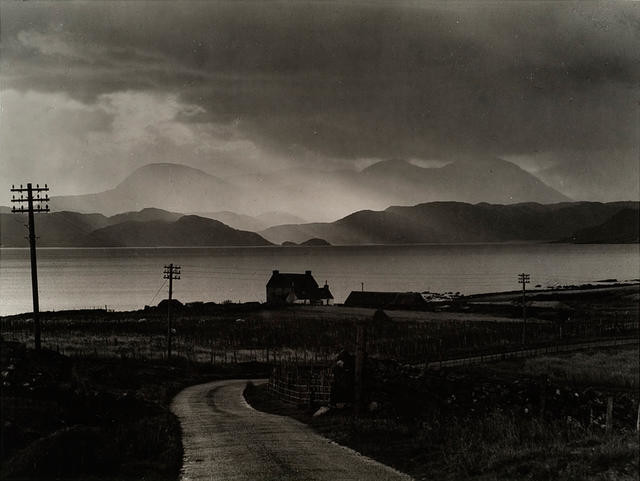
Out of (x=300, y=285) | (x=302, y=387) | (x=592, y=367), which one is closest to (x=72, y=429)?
(x=302, y=387)

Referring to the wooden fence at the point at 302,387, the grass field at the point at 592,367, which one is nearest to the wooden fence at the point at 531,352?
the grass field at the point at 592,367

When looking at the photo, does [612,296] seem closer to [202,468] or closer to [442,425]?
[442,425]

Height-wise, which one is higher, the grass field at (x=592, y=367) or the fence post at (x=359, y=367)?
the fence post at (x=359, y=367)

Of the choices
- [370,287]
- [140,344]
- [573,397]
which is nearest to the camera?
[573,397]

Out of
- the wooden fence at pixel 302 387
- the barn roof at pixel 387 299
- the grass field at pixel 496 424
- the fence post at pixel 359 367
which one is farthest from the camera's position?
the barn roof at pixel 387 299

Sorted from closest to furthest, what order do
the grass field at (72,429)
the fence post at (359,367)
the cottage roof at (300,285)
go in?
the grass field at (72,429) < the fence post at (359,367) < the cottage roof at (300,285)

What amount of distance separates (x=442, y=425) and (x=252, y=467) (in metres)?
7.90

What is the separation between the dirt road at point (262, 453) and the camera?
46.8 ft

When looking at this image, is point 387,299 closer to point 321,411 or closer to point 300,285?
point 300,285

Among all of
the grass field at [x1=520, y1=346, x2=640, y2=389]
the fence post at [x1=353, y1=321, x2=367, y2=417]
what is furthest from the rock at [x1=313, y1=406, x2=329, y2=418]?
the grass field at [x1=520, y1=346, x2=640, y2=389]

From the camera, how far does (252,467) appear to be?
15.0 meters

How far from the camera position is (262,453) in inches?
651

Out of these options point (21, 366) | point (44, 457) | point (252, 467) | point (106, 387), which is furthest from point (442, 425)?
point (106, 387)

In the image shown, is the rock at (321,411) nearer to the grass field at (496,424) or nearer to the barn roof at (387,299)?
the grass field at (496,424)
